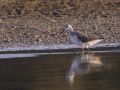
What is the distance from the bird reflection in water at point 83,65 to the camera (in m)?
13.0

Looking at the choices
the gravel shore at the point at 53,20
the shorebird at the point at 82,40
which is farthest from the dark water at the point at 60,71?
the gravel shore at the point at 53,20

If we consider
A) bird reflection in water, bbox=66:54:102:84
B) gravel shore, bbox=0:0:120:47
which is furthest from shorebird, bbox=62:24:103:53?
gravel shore, bbox=0:0:120:47

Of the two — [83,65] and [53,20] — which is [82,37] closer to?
[83,65]

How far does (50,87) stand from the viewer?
11641mm

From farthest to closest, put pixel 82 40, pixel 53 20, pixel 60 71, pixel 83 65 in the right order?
pixel 53 20, pixel 82 40, pixel 83 65, pixel 60 71

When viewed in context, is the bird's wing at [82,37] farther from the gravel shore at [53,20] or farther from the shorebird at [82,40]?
the gravel shore at [53,20]

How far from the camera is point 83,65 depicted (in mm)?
14281

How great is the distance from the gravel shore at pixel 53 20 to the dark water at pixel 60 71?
293 centimetres

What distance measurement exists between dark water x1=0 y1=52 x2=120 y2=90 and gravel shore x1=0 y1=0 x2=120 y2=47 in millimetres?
2935

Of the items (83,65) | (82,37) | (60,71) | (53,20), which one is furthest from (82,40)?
(53,20)

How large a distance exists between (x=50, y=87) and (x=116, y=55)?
15.5 ft

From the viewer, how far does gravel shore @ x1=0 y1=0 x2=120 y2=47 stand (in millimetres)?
19453

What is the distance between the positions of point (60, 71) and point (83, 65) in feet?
3.34

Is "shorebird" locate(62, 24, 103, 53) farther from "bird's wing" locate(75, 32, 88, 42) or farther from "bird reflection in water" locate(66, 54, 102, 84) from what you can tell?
"bird reflection in water" locate(66, 54, 102, 84)
